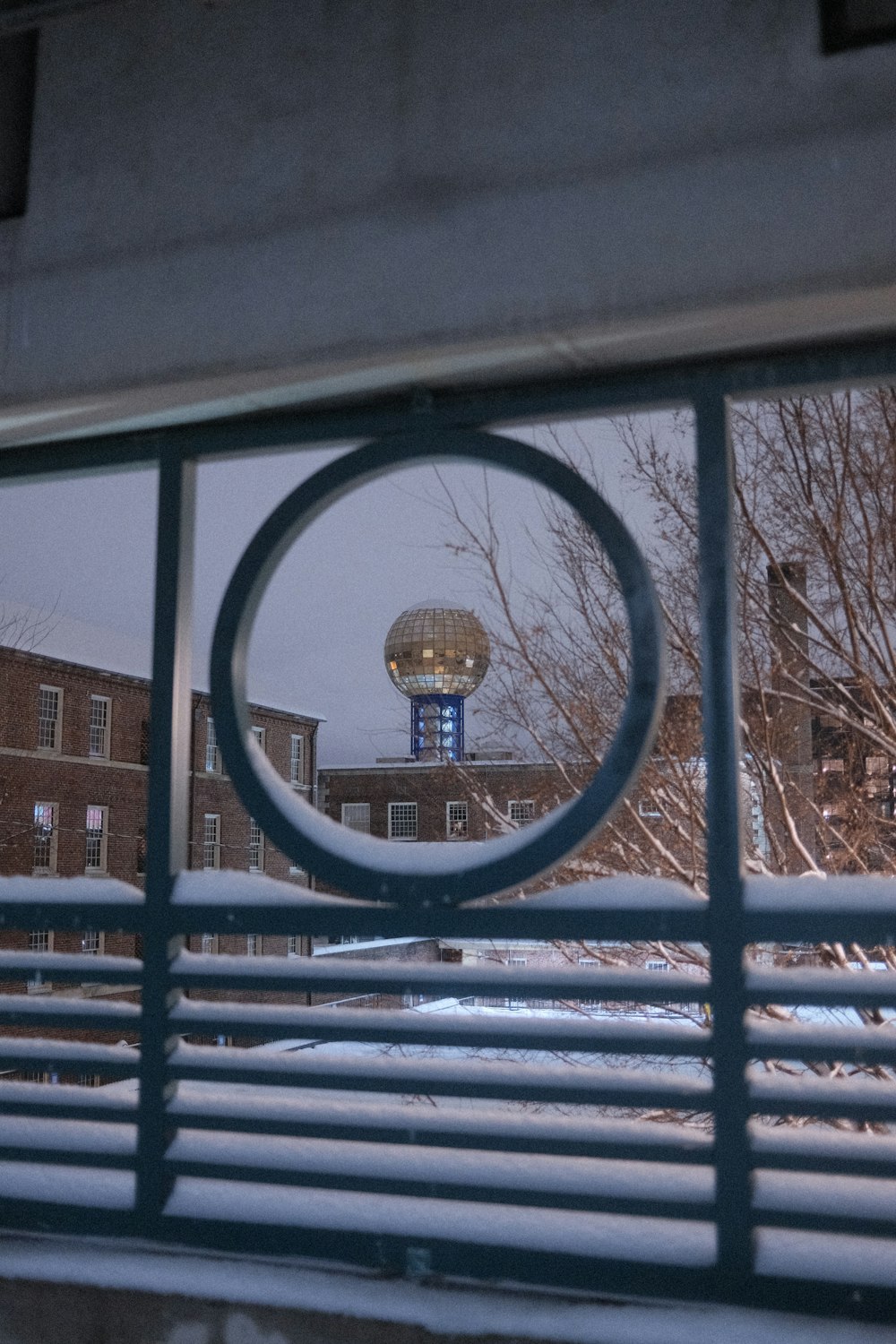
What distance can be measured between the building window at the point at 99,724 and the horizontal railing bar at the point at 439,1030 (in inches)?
841

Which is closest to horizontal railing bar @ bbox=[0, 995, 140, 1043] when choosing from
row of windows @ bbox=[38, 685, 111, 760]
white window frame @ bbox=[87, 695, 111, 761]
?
row of windows @ bbox=[38, 685, 111, 760]

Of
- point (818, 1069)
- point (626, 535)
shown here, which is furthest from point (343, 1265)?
point (818, 1069)

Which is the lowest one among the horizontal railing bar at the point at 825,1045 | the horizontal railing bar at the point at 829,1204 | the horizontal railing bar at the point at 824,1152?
the horizontal railing bar at the point at 829,1204

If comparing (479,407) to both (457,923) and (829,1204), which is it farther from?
(829,1204)

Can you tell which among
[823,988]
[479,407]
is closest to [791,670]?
[479,407]

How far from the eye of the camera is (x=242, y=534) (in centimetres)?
7731

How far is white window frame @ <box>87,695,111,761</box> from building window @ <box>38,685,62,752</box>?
857mm

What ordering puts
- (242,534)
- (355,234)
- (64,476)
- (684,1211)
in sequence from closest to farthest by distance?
(684,1211), (355,234), (64,476), (242,534)

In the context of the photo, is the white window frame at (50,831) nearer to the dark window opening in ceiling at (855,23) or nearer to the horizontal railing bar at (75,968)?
the horizontal railing bar at (75,968)

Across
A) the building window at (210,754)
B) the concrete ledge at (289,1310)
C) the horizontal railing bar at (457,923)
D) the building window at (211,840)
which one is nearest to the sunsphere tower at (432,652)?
the building window at (210,754)

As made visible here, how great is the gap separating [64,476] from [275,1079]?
178cm

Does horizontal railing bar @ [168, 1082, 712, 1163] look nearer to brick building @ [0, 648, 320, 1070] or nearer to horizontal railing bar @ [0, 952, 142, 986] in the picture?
horizontal railing bar @ [0, 952, 142, 986]

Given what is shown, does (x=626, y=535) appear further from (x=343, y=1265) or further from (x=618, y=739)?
(x=343, y=1265)

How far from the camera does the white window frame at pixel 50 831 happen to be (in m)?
21.4
